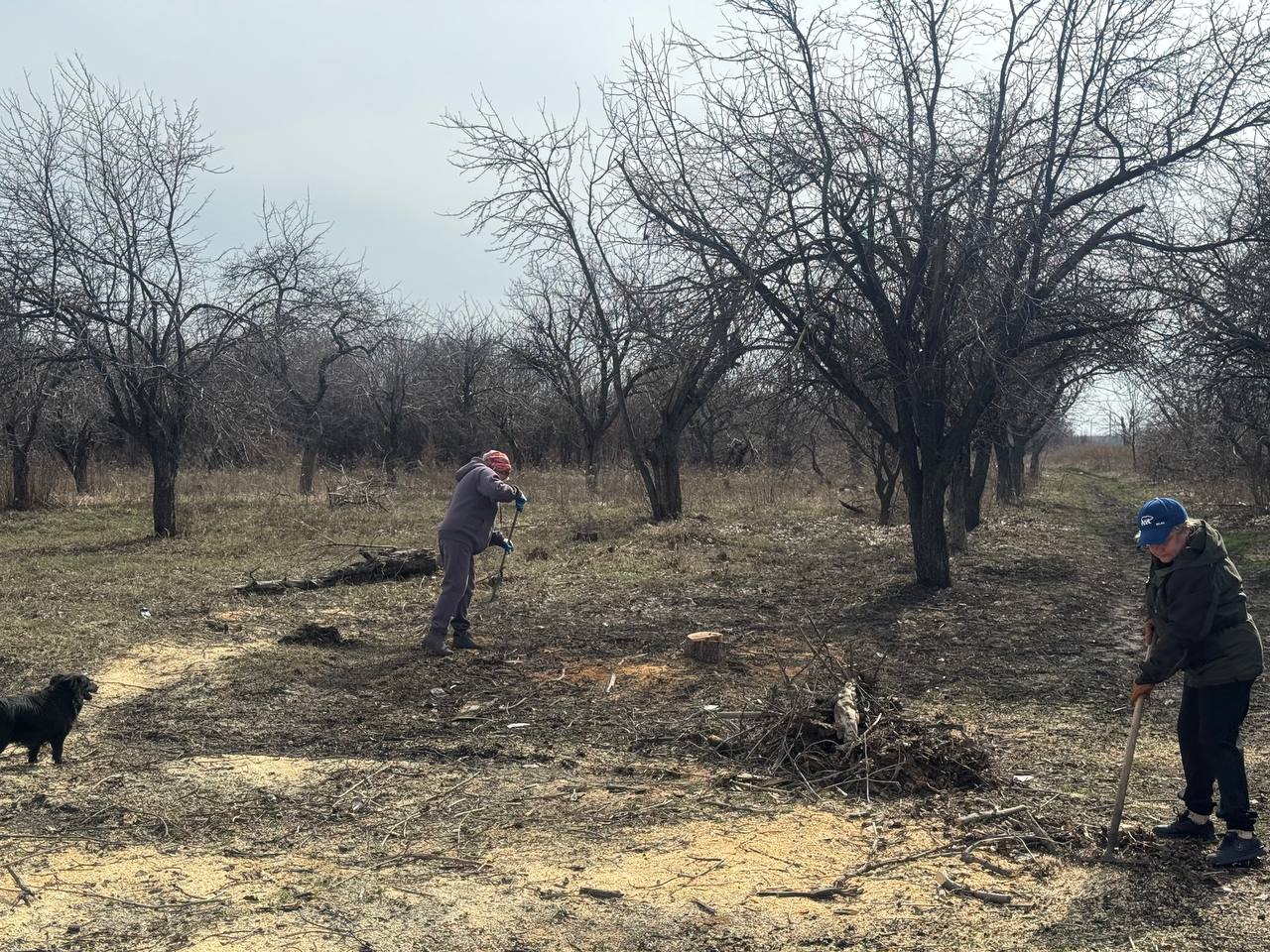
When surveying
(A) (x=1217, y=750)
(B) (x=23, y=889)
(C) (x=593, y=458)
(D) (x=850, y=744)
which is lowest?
(B) (x=23, y=889)

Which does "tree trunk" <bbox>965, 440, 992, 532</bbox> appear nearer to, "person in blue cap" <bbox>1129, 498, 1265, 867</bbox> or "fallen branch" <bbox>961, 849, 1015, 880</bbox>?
"person in blue cap" <bbox>1129, 498, 1265, 867</bbox>

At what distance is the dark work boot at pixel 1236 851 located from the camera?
4.30m

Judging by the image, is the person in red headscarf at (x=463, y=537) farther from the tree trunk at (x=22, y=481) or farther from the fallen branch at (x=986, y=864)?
the tree trunk at (x=22, y=481)

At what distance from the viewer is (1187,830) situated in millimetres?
4594

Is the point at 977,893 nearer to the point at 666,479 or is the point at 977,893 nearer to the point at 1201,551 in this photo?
the point at 1201,551

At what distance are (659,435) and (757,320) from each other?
9554mm

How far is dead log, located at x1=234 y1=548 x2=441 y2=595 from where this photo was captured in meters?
12.4

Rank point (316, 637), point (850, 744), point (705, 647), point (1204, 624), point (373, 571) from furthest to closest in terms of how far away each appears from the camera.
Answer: point (373, 571) < point (316, 637) < point (705, 647) < point (850, 744) < point (1204, 624)

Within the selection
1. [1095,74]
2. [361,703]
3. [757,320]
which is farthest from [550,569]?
[1095,74]

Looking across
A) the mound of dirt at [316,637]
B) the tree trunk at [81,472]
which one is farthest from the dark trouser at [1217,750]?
the tree trunk at [81,472]

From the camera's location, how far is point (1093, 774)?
5.59 meters

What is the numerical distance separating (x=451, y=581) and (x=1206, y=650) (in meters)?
5.75

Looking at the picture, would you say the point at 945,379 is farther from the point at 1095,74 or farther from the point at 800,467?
the point at 800,467

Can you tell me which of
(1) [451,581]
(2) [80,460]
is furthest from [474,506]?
(2) [80,460]
